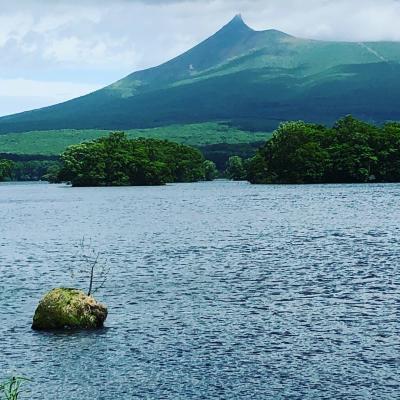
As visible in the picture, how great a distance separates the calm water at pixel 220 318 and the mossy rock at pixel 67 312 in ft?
2.82

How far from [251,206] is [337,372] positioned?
99337 mm

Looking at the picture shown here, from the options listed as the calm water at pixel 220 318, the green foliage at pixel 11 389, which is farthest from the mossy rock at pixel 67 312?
the green foliage at pixel 11 389

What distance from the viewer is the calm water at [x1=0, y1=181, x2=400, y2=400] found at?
2789cm

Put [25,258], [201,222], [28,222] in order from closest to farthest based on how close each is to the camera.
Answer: [25,258] < [201,222] < [28,222]

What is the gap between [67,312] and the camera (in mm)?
35469

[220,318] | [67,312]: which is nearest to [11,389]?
[67,312]

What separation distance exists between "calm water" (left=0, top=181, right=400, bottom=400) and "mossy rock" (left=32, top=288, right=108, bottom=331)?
860 millimetres

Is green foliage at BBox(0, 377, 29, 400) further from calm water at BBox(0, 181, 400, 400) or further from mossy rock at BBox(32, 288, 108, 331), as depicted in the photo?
mossy rock at BBox(32, 288, 108, 331)

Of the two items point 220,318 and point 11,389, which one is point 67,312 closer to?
point 220,318

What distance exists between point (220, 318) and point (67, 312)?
7.55 metres

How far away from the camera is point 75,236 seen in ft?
279

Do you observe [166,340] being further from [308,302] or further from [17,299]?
[17,299]

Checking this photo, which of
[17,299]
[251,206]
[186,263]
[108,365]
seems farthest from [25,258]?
[251,206]

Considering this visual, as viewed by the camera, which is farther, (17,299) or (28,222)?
(28,222)
